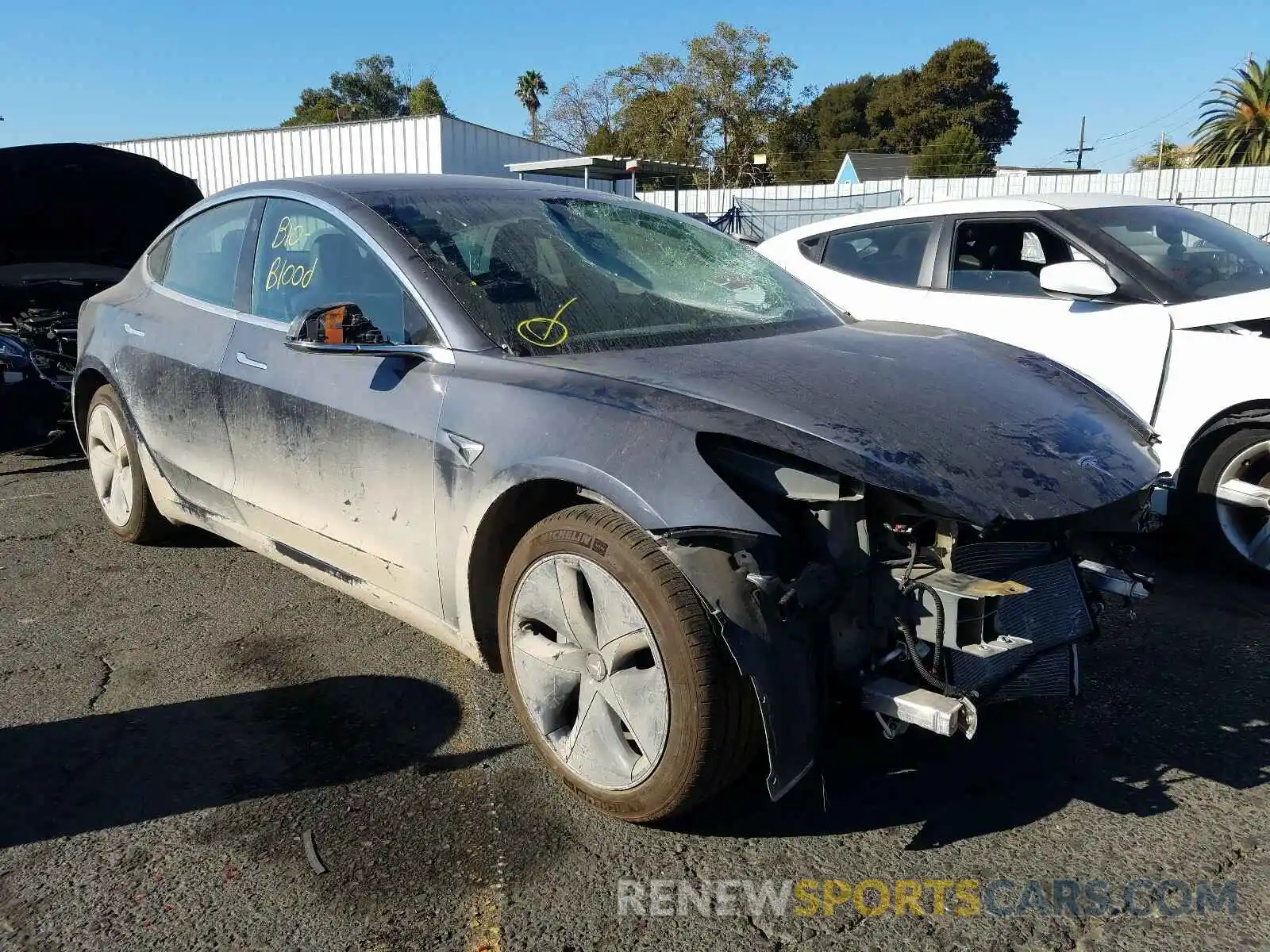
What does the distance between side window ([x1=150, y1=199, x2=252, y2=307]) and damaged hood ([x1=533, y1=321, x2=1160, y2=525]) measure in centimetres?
177

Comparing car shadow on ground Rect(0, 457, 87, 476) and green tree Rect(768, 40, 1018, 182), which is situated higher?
green tree Rect(768, 40, 1018, 182)

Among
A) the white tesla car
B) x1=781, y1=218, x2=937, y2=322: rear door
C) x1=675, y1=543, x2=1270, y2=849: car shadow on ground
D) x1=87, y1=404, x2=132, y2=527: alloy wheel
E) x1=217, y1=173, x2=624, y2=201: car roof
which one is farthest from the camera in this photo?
x1=781, y1=218, x2=937, y2=322: rear door

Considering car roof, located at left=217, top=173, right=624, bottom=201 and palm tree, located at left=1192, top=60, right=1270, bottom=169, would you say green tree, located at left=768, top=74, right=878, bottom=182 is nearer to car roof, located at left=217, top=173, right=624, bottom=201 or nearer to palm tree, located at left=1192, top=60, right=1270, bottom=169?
palm tree, located at left=1192, top=60, right=1270, bottom=169

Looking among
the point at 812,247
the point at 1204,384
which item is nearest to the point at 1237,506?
the point at 1204,384

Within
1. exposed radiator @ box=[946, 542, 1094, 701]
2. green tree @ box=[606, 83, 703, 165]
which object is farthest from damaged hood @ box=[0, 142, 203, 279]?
green tree @ box=[606, 83, 703, 165]

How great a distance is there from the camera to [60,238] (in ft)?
23.9

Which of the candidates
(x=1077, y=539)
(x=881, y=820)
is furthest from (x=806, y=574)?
(x=1077, y=539)

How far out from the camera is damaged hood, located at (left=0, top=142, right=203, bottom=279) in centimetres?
680

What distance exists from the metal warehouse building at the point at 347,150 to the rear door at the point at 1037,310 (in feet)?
54.5

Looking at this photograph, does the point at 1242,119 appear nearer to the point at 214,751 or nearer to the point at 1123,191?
the point at 1123,191

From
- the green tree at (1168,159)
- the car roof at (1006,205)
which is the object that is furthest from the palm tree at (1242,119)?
the car roof at (1006,205)

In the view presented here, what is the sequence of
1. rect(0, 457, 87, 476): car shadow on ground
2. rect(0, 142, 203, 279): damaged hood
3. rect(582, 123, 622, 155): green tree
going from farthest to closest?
rect(582, 123, 622, 155): green tree, rect(0, 142, 203, 279): damaged hood, rect(0, 457, 87, 476): car shadow on ground

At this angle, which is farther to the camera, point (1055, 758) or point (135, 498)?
point (135, 498)

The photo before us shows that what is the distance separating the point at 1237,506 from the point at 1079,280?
1.18 metres
